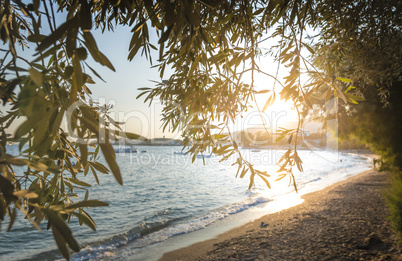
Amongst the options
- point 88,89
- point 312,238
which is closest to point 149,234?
point 312,238

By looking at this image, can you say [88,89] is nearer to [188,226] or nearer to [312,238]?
[312,238]

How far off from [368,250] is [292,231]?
194 cm

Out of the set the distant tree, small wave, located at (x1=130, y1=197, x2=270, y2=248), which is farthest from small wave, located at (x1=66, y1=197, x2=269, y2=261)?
the distant tree

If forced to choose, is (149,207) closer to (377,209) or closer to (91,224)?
(377,209)

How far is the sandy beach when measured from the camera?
181 inches

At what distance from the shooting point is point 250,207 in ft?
34.8

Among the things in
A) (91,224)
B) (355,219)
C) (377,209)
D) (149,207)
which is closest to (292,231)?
(355,219)

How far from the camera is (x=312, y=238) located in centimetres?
548

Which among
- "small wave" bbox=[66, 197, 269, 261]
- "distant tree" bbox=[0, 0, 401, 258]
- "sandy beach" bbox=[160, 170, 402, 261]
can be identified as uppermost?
"distant tree" bbox=[0, 0, 401, 258]

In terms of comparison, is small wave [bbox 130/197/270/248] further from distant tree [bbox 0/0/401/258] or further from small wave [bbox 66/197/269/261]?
distant tree [bbox 0/0/401/258]

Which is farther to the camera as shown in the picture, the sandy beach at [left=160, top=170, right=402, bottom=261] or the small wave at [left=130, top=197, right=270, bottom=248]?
the small wave at [left=130, top=197, right=270, bottom=248]

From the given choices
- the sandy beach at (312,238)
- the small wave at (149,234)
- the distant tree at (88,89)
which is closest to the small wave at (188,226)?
the small wave at (149,234)

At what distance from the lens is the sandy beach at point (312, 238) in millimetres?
4594

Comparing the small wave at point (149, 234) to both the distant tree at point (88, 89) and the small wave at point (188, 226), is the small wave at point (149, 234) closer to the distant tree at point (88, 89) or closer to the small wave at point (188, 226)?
the small wave at point (188, 226)
